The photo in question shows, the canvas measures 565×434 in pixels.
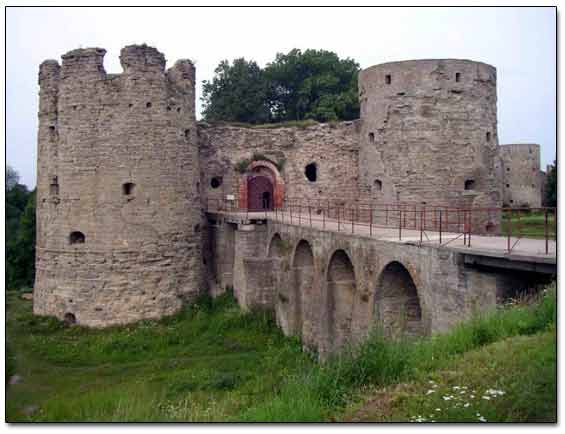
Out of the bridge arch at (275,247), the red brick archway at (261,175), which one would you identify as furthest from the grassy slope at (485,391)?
the red brick archway at (261,175)

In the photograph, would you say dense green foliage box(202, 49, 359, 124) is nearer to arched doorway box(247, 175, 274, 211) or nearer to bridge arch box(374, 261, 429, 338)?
arched doorway box(247, 175, 274, 211)

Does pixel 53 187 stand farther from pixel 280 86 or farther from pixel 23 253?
pixel 280 86

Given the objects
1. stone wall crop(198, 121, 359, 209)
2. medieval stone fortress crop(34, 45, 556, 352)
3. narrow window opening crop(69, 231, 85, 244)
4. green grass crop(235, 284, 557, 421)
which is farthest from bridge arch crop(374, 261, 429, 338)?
stone wall crop(198, 121, 359, 209)

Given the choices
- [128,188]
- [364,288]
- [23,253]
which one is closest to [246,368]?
[364,288]

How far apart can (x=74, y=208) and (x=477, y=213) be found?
12.2 metres

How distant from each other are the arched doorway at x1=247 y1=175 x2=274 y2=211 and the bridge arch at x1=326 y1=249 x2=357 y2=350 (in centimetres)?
921

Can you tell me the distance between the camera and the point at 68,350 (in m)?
16.0

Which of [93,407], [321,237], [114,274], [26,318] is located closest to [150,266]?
[114,274]

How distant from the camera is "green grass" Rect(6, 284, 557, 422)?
6.21 meters

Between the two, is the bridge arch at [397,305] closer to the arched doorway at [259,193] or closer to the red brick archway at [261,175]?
the red brick archway at [261,175]

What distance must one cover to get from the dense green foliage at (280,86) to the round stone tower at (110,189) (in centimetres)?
1448

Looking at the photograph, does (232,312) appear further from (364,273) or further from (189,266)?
(364,273)

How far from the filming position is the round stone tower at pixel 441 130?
1858 centimetres

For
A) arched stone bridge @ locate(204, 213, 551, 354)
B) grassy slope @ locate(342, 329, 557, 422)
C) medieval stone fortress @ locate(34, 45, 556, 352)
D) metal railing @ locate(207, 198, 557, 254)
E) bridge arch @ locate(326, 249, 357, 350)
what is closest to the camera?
grassy slope @ locate(342, 329, 557, 422)
